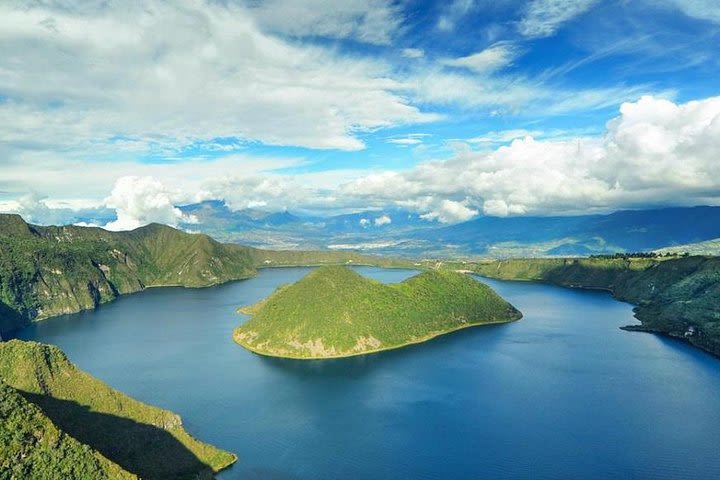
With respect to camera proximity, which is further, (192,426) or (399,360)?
(399,360)

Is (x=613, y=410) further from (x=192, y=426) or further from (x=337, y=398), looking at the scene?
(x=192, y=426)

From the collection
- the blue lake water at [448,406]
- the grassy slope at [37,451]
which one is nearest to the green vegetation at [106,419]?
the blue lake water at [448,406]

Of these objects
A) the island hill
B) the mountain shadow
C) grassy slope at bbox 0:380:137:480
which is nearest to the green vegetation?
the mountain shadow

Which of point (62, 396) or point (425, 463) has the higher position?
point (62, 396)

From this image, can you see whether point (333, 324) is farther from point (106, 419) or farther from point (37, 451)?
point (37, 451)

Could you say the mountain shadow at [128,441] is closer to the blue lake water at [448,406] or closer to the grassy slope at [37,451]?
the blue lake water at [448,406]

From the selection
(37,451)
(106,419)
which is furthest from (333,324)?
(37,451)

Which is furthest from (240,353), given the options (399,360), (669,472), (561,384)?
(669,472)
